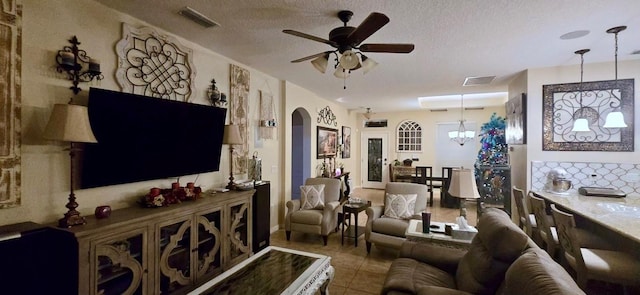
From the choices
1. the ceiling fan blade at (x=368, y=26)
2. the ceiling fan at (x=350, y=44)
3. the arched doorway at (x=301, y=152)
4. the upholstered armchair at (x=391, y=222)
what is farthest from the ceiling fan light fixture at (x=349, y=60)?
the arched doorway at (x=301, y=152)

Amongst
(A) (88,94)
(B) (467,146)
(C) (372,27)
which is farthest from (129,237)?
(B) (467,146)

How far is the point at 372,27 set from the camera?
1911 millimetres

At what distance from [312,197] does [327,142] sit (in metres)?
2.45

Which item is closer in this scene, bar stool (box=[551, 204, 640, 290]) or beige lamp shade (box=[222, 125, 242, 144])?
bar stool (box=[551, 204, 640, 290])

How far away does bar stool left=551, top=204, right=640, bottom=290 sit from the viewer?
2096 mm

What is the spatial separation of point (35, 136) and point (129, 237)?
0.97m

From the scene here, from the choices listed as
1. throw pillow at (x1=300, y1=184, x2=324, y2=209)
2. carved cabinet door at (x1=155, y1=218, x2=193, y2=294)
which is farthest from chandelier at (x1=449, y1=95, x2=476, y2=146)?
carved cabinet door at (x1=155, y1=218, x2=193, y2=294)

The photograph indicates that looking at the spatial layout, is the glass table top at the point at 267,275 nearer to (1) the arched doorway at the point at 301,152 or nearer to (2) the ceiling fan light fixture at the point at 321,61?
(2) the ceiling fan light fixture at the point at 321,61

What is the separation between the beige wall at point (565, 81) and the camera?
3.44 meters

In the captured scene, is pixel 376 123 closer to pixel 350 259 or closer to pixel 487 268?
pixel 350 259

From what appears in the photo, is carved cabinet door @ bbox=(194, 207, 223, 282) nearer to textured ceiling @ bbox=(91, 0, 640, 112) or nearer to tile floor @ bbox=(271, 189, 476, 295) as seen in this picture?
tile floor @ bbox=(271, 189, 476, 295)

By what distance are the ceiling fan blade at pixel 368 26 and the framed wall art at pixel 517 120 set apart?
10.2 feet

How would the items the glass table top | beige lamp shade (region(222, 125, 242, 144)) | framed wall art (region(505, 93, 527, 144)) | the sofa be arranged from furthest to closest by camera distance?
1. framed wall art (region(505, 93, 527, 144))
2. beige lamp shade (region(222, 125, 242, 144))
3. the glass table top
4. the sofa

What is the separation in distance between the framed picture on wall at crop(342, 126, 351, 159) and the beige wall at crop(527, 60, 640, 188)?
15.2 feet
